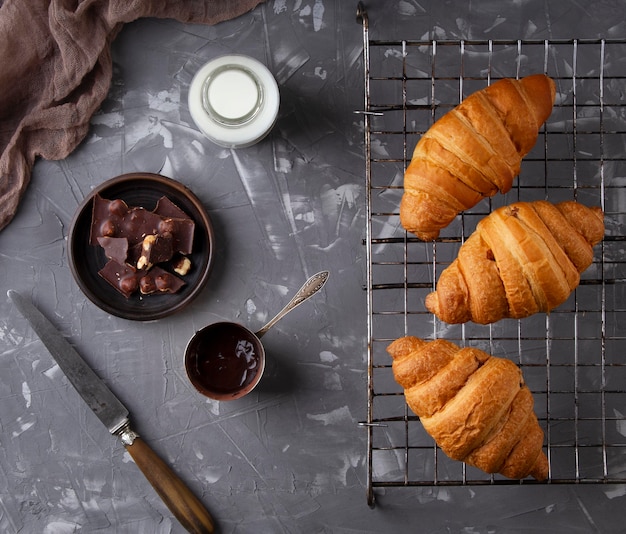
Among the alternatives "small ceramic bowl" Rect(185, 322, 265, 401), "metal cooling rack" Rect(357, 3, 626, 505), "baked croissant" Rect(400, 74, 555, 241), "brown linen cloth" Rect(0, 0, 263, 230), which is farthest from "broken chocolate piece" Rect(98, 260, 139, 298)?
"baked croissant" Rect(400, 74, 555, 241)

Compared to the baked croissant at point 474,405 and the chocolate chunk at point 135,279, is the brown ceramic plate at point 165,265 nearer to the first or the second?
the chocolate chunk at point 135,279

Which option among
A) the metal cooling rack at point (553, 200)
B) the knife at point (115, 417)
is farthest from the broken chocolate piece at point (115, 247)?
the metal cooling rack at point (553, 200)

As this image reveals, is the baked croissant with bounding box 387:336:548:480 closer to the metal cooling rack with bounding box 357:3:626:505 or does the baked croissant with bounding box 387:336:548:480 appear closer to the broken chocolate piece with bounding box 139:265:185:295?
the metal cooling rack with bounding box 357:3:626:505

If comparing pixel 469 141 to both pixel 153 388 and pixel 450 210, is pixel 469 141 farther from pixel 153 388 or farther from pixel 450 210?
pixel 153 388

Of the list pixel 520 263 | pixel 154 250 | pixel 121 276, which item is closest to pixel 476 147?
pixel 520 263

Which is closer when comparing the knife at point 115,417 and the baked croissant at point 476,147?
the baked croissant at point 476,147

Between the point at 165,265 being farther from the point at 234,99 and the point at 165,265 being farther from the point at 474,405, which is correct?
the point at 474,405

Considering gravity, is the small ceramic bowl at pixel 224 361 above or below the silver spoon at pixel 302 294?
below
